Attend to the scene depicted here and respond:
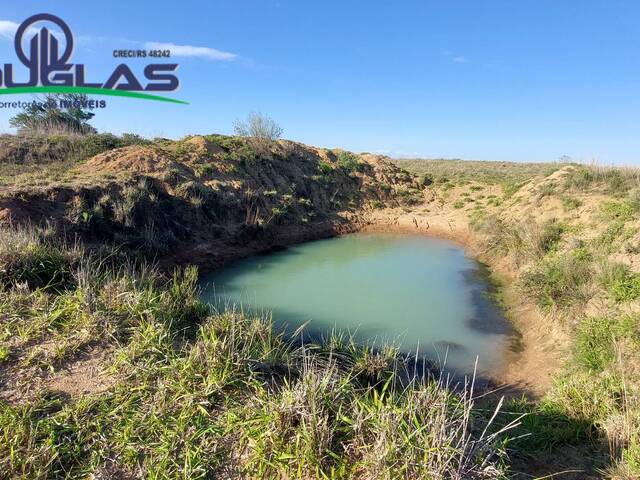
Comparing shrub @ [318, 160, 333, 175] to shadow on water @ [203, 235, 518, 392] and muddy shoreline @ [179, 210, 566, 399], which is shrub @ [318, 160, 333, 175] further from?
shadow on water @ [203, 235, 518, 392]

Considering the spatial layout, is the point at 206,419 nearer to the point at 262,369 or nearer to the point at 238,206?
the point at 262,369

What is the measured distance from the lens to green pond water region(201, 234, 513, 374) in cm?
789

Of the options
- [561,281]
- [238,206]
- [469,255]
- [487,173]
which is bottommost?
[469,255]

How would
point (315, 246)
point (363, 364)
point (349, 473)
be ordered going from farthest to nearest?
point (315, 246), point (363, 364), point (349, 473)

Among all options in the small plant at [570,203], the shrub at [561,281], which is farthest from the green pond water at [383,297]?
the small plant at [570,203]

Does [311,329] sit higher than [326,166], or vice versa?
[326,166]

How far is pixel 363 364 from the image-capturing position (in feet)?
18.3

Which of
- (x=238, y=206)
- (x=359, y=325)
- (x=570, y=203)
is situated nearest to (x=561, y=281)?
(x=359, y=325)

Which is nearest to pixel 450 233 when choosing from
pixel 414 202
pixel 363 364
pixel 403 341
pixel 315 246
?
pixel 414 202

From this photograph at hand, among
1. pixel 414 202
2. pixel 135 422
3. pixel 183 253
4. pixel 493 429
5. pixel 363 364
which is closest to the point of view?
pixel 135 422

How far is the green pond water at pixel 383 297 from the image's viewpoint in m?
7.89

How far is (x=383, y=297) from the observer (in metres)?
10.3

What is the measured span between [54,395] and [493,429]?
457 centimetres

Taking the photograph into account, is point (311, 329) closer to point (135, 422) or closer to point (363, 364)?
point (363, 364)
